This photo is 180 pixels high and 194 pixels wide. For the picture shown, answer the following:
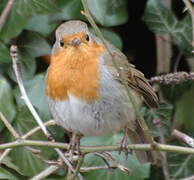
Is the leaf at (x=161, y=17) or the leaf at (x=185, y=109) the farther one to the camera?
the leaf at (x=185, y=109)

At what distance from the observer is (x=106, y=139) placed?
11.6 feet

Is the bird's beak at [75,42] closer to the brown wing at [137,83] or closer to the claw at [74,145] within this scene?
the brown wing at [137,83]

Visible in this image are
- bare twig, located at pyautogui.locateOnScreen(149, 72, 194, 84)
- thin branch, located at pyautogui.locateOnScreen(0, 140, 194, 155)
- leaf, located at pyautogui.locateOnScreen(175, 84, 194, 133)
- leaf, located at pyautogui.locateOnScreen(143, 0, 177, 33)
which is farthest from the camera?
leaf, located at pyautogui.locateOnScreen(175, 84, 194, 133)

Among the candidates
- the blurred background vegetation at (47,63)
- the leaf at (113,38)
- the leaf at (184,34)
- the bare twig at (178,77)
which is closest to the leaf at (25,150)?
the blurred background vegetation at (47,63)

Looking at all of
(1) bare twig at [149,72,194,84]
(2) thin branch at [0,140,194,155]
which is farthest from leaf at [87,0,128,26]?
(2) thin branch at [0,140,194,155]

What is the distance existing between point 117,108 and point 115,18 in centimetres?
87

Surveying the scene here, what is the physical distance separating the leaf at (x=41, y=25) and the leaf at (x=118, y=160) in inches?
26.8

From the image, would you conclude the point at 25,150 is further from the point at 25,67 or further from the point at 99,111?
the point at 99,111

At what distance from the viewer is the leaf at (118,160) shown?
3.40 m

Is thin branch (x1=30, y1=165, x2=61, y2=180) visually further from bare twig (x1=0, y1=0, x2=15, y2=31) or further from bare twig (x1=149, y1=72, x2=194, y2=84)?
bare twig (x1=0, y1=0, x2=15, y2=31)

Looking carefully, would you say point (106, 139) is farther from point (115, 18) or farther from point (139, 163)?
point (115, 18)

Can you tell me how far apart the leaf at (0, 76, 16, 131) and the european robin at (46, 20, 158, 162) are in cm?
41

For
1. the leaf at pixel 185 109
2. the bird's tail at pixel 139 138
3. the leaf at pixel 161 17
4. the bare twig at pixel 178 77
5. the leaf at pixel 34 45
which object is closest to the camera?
the bare twig at pixel 178 77

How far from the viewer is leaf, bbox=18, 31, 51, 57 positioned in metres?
3.61
